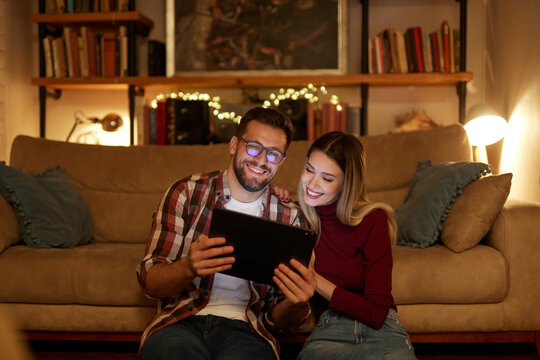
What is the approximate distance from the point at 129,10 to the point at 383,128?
199cm

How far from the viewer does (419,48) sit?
3.70 meters

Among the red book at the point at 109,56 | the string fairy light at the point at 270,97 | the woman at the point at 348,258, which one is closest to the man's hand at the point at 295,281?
the woman at the point at 348,258

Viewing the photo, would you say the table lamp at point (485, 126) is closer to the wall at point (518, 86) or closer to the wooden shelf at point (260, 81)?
the wall at point (518, 86)

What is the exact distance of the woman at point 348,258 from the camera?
150 centimetres

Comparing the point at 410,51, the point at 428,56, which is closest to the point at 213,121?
the point at 410,51

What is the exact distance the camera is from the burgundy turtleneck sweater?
1.50m

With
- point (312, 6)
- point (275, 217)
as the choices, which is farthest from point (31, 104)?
point (275, 217)

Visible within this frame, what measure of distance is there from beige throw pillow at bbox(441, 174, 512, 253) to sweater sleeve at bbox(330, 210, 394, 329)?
65 cm

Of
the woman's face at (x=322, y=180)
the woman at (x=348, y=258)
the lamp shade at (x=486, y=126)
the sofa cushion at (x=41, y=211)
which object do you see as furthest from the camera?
the lamp shade at (x=486, y=126)

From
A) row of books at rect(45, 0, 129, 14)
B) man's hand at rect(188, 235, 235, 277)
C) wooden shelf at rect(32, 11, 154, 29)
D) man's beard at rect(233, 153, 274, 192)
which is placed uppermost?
row of books at rect(45, 0, 129, 14)

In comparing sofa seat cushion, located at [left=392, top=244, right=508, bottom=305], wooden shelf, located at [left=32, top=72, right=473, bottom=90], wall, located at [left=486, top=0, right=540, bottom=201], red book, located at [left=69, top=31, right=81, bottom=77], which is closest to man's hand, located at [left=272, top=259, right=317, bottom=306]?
sofa seat cushion, located at [left=392, top=244, right=508, bottom=305]

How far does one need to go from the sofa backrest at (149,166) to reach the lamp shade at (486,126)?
1.98 feet

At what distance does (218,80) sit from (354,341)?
264cm

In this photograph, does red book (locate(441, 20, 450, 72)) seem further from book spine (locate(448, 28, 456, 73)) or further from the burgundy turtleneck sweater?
the burgundy turtleneck sweater
